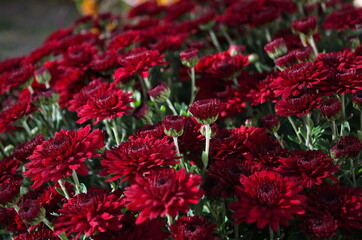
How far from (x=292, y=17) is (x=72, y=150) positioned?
2434mm

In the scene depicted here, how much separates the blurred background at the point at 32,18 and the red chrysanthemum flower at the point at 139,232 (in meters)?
6.62

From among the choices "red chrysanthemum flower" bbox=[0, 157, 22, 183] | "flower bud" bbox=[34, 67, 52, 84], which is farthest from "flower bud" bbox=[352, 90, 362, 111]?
"flower bud" bbox=[34, 67, 52, 84]

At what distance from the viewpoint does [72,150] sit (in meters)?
1.44

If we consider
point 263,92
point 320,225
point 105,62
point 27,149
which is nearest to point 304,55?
point 263,92

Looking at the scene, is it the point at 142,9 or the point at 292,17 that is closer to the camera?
the point at 292,17

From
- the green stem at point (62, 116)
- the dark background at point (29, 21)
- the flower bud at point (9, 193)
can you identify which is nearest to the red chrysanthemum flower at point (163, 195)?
the flower bud at point (9, 193)

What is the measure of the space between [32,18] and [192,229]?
11728 millimetres

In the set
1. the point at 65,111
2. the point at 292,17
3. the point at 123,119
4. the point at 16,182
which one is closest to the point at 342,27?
the point at 292,17

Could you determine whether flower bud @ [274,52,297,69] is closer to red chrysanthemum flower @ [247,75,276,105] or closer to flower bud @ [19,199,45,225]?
red chrysanthemum flower @ [247,75,276,105]

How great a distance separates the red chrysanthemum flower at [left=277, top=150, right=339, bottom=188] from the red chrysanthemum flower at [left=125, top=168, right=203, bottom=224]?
0.37 m

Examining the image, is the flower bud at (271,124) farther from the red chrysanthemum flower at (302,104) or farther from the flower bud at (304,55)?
the flower bud at (304,55)

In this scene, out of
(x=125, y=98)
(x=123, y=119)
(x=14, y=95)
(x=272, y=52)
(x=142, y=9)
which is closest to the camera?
(x=125, y=98)

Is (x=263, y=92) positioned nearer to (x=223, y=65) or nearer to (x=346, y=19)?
(x=223, y=65)

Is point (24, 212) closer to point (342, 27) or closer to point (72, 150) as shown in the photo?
point (72, 150)
